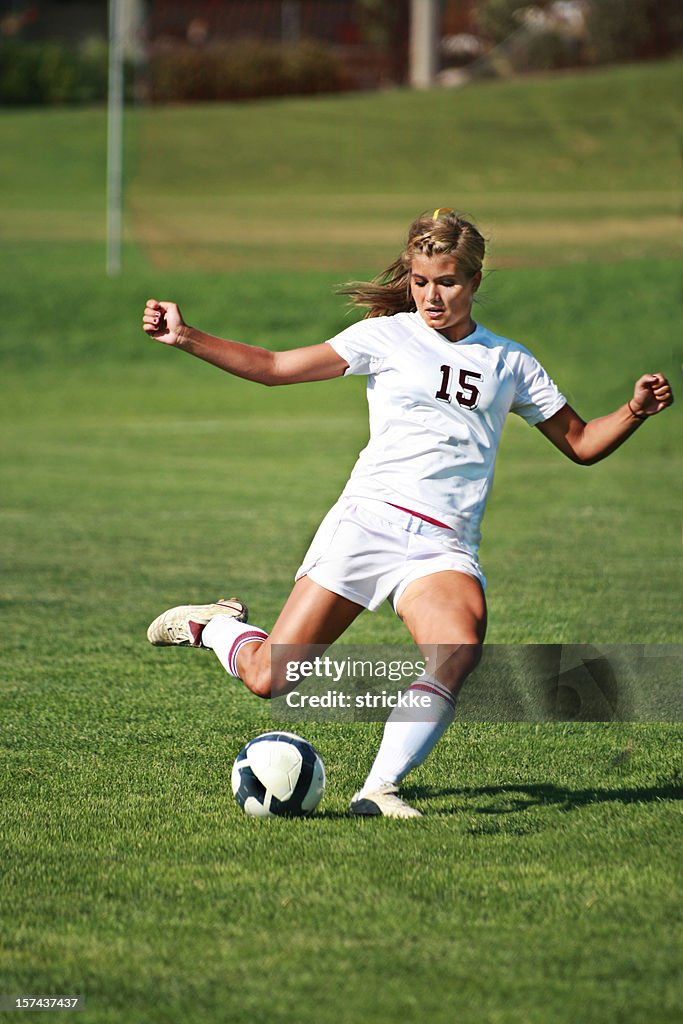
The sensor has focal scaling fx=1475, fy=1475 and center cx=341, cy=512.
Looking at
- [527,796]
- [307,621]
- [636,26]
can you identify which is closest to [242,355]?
[307,621]

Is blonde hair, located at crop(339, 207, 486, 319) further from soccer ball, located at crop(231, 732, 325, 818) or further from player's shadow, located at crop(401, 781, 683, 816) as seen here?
player's shadow, located at crop(401, 781, 683, 816)

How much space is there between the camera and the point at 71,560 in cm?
1009

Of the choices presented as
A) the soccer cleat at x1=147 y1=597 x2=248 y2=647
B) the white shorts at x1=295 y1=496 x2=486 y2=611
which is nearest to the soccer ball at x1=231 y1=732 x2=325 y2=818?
the white shorts at x1=295 y1=496 x2=486 y2=611

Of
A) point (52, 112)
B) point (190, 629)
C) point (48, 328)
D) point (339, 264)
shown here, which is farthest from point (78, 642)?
point (52, 112)

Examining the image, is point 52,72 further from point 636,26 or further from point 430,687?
point 430,687

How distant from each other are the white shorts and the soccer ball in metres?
0.57

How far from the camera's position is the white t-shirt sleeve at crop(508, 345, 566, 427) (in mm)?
5098

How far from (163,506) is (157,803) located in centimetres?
787

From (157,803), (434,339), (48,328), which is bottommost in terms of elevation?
(48,328)

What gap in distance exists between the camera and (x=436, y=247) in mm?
4906

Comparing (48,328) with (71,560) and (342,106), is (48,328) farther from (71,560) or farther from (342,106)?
(342,106)

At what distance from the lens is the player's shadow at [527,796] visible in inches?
191

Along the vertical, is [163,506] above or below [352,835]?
below

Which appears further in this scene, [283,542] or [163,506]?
[163,506]
